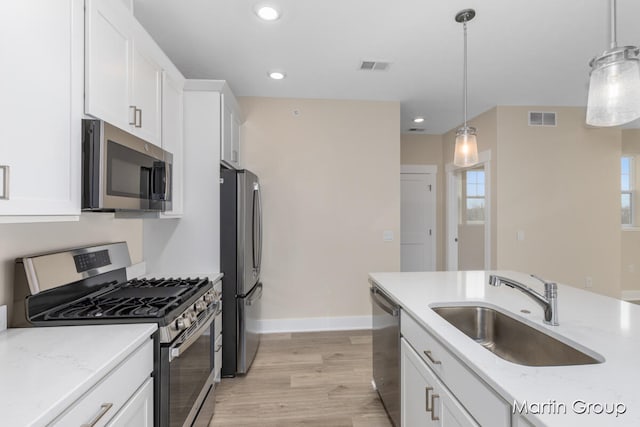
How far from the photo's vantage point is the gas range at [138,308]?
53.5 inches

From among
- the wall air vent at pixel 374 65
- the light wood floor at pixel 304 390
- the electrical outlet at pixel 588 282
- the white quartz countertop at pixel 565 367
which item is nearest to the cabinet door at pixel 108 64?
the white quartz countertop at pixel 565 367

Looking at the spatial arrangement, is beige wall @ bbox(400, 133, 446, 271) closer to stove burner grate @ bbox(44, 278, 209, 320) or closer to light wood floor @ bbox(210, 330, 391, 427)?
light wood floor @ bbox(210, 330, 391, 427)

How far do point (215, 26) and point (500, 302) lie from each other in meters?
2.56

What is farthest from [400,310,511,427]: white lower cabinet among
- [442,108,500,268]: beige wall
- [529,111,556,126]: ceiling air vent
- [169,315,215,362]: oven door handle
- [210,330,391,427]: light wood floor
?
[529,111,556,126]: ceiling air vent

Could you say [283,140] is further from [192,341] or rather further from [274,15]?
[192,341]

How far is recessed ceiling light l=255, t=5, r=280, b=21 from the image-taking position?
2.01m

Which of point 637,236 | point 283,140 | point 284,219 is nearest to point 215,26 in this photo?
point 283,140

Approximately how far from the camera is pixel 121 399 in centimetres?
110

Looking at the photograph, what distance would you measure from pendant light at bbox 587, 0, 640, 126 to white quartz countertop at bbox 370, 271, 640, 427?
0.84 m

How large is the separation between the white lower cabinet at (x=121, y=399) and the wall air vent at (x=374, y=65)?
2.67m

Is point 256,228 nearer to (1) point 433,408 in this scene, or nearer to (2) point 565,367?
(1) point 433,408

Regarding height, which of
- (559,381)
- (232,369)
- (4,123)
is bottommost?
(232,369)

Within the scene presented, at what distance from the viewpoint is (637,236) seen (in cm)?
498

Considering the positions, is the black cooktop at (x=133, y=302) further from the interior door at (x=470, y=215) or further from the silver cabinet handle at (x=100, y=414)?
the interior door at (x=470, y=215)
